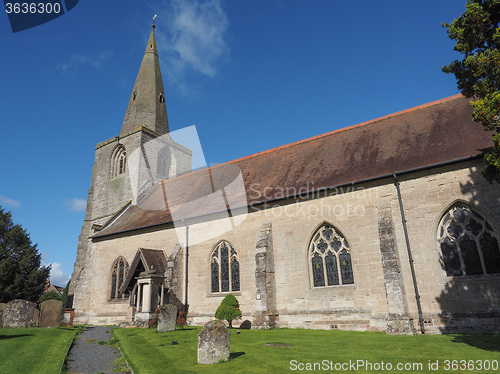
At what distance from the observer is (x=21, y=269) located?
32.4 metres

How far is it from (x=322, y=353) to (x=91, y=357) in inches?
258

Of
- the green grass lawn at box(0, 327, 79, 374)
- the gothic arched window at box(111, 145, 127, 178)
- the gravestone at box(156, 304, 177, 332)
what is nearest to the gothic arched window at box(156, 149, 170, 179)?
the gothic arched window at box(111, 145, 127, 178)

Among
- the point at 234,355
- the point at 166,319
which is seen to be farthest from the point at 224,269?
the point at 234,355

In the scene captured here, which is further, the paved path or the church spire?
the church spire

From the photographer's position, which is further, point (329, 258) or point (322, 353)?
point (329, 258)

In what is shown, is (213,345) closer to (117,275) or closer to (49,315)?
(49,315)

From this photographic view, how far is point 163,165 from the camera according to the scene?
101 ft

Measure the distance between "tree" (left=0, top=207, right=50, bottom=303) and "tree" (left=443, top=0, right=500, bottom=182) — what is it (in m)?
36.5

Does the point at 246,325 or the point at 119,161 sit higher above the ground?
the point at 119,161

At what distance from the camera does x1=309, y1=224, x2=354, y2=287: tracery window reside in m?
15.1

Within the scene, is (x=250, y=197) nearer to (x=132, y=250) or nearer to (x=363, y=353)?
(x=132, y=250)

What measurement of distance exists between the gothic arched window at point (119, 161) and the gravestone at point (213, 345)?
23.7 meters

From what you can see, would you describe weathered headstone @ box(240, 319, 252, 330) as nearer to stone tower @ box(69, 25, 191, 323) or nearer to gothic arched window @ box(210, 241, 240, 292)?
gothic arched window @ box(210, 241, 240, 292)

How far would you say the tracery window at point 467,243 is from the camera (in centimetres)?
1253
